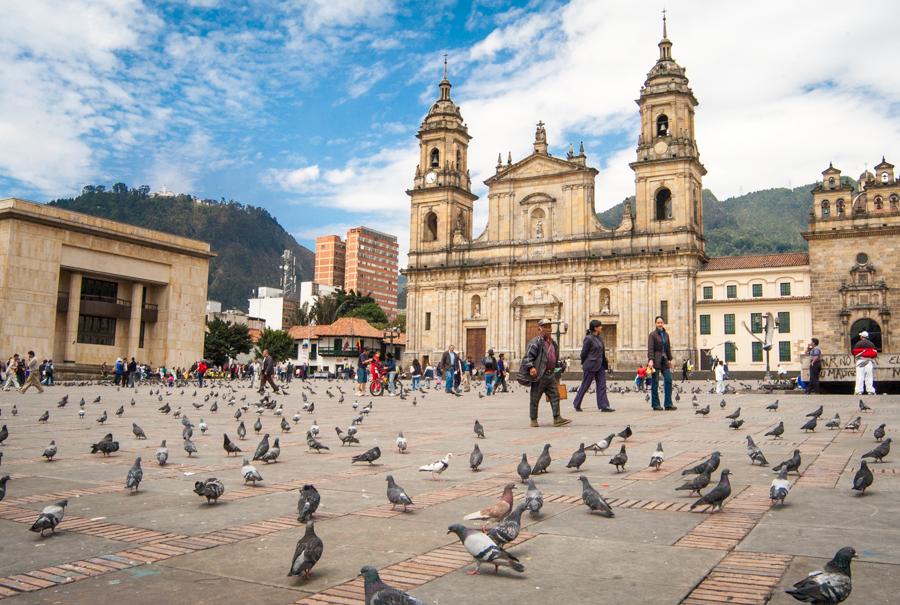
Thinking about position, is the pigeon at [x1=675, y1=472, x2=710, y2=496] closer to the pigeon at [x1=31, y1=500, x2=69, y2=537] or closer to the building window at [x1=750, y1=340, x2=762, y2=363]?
the pigeon at [x1=31, y1=500, x2=69, y2=537]

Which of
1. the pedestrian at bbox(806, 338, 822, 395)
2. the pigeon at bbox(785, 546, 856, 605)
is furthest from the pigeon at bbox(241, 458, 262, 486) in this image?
the pedestrian at bbox(806, 338, 822, 395)

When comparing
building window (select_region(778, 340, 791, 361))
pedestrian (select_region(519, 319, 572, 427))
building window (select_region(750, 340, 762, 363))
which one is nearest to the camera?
pedestrian (select_region(519, 319, 572, 427))

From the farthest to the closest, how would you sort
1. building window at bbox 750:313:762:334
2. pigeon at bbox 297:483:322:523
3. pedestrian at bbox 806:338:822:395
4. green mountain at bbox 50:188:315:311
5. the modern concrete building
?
green mountain at bbox 50:188:315:311 < building window at bbox 750:313:762:334 < the modern concrete building < pedestrian at bbox 806:338:822:395 < pigeon at bbox 297:483:322:523

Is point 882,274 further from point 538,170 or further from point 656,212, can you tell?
point 538,170

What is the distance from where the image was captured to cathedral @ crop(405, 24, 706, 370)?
49156mm

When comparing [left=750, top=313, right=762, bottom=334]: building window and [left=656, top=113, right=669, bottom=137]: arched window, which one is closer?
[left=750, top=313, right=762, bottom=334]: building window

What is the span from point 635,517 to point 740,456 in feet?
11.2

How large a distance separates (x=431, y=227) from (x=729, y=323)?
2504 cm

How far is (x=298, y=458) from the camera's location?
789 cm

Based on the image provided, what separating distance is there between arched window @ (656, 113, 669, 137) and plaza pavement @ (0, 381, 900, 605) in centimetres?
4552

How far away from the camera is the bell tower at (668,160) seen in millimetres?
48875

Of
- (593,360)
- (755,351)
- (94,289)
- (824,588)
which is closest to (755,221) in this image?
(755,351)

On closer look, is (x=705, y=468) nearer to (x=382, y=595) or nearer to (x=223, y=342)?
(x=382, y=595)

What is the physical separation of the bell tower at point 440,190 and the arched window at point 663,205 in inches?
613
